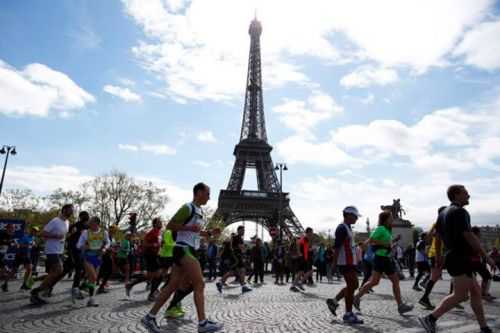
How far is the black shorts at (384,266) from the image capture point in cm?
783

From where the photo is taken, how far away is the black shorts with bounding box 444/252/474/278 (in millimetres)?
5223

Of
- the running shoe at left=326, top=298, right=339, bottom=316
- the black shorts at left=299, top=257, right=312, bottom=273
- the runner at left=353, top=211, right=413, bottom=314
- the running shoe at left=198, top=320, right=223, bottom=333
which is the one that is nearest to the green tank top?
the running shoe at left=326, top=298, right=339, bottom=316

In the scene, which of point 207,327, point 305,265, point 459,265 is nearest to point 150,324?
point 207,327

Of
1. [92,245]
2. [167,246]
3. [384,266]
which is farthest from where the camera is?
[92,245]

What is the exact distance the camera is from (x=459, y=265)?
5.25 metres

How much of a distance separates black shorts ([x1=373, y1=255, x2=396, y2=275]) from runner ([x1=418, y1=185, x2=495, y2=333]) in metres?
2.45

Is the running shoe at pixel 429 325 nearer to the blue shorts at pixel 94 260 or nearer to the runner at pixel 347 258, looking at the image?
the runner at pixel 347 258

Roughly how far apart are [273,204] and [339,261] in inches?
2140

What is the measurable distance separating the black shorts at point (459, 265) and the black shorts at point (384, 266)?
256 cm

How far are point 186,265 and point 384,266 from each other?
13.4 feet

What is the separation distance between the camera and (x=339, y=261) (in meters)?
7.16

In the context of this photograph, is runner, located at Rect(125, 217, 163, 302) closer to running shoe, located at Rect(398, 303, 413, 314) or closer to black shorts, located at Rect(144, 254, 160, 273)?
black shorts, located at Rect(144, 254, 160, 273)

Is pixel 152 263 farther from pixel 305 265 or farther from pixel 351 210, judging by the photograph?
pixel 305 265

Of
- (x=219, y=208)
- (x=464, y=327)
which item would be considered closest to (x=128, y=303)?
(x=464, y=327)
